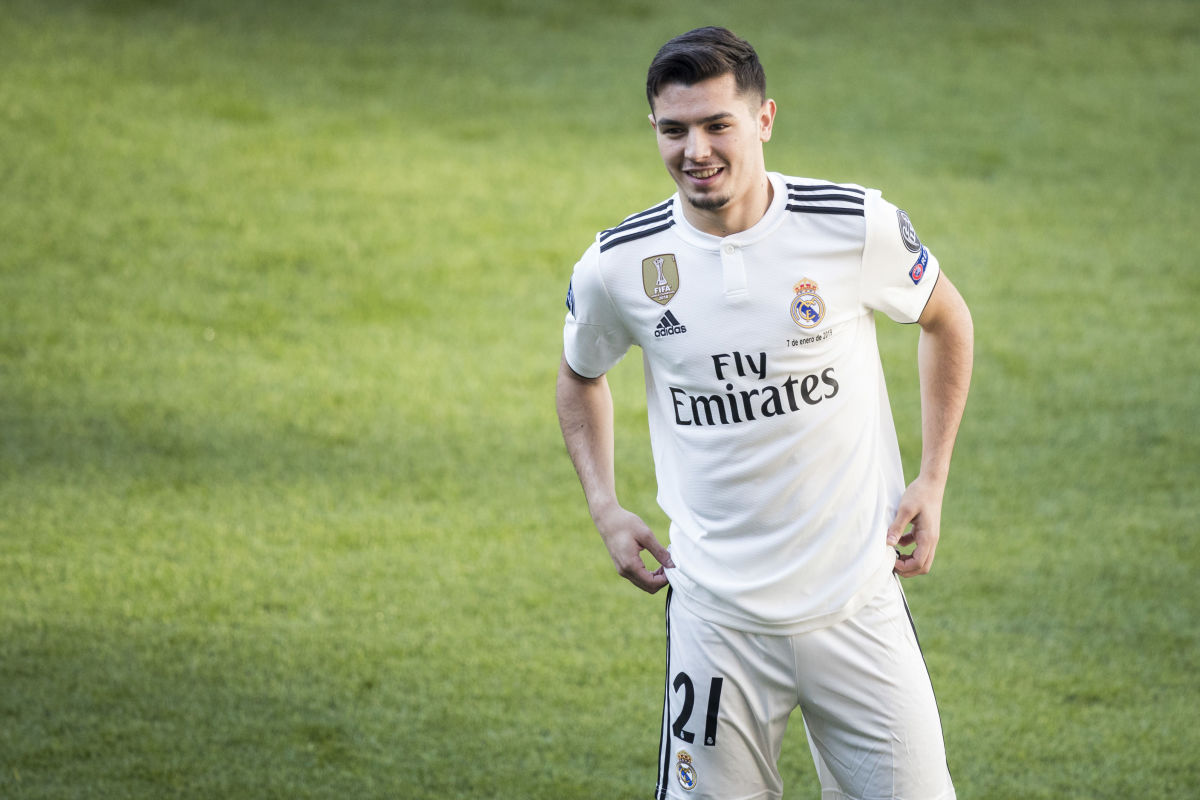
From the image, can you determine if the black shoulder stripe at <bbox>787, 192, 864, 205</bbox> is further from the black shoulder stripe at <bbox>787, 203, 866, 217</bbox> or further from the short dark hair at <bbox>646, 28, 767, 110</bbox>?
the short dark hair at <bbox>646, 28, 767, 110</bbox>

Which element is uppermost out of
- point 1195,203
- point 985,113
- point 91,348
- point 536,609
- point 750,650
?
point 985,113

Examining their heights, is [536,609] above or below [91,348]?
below

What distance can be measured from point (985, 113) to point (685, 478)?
538cm

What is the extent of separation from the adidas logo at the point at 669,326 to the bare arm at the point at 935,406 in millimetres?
380

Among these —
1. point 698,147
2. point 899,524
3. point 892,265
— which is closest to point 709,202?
point 698,147

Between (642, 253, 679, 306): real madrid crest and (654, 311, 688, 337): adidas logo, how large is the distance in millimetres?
21

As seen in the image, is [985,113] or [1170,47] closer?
[985,113]

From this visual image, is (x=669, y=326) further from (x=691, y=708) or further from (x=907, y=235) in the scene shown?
(x=691, y=708)

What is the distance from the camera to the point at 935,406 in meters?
1.96

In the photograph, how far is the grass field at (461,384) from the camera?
301cm

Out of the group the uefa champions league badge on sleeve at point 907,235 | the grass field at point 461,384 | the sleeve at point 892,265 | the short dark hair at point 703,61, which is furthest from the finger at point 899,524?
the grass field at point 461,384

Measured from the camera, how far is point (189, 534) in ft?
12.4

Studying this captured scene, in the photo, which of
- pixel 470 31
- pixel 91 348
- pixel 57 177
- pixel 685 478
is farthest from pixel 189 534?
pixel 470 31

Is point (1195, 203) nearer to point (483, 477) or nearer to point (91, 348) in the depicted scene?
point (483, 477)
